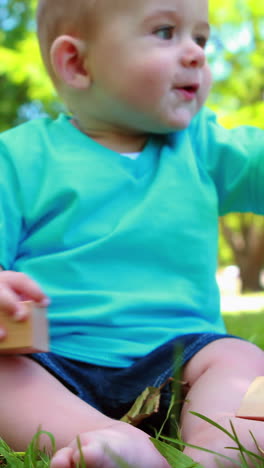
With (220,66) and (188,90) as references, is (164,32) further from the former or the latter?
(220,66)

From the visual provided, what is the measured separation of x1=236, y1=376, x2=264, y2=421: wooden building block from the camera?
98 cm

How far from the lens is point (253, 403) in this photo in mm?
1018

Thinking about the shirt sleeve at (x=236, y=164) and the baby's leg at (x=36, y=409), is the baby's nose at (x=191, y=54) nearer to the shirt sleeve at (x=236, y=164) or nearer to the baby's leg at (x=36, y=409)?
the shirt sleeve at (x=236, y=164)

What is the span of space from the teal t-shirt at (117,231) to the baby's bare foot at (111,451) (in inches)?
19.5

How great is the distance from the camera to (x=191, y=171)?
5.26 feet

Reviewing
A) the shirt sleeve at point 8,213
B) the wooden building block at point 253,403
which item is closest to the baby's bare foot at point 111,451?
the wooden building block at point 253,403

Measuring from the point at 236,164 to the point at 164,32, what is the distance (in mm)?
370

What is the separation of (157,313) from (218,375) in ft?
0.96

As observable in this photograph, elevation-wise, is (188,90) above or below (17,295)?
above

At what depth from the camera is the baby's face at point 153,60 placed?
4.90ft

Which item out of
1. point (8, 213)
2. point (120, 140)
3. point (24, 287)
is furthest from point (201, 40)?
point (24, 287)

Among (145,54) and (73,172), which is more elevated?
(145,54)

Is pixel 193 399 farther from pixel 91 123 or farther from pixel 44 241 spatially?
pixel 91 123

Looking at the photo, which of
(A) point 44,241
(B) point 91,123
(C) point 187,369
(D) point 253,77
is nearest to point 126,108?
(B) point 91,123
